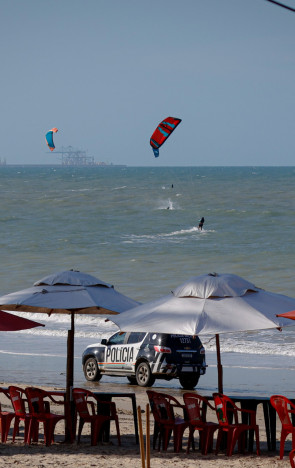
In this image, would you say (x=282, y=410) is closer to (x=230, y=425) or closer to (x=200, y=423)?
(x=230, y=425)

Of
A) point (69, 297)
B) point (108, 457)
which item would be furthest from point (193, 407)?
point (69, 297)

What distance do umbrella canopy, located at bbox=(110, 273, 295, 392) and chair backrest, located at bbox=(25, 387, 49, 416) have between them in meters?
1.27

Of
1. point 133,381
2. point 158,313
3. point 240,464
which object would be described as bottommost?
point 133,381

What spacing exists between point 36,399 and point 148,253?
127 feet

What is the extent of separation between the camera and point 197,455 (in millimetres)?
10125

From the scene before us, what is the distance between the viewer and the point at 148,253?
162ft

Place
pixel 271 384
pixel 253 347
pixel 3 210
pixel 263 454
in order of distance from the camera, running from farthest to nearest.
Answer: pixel 3 210
pixel 253 347
pixel 271 384
pixel 263 454

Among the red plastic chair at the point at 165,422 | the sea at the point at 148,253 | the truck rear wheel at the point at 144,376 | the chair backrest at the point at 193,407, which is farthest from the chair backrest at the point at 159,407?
the truck rear wheel at the point at 144,376

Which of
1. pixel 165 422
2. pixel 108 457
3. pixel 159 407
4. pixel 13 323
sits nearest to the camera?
pixel 108 457

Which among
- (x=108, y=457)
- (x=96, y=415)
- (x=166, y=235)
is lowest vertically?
(x=166, y=235)

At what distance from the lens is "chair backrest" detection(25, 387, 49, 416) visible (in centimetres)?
1054

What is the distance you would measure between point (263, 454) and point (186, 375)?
748 cm

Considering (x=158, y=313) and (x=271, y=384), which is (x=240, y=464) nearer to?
(x=158, y=313)

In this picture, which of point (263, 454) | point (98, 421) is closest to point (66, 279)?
point (98, 421)
